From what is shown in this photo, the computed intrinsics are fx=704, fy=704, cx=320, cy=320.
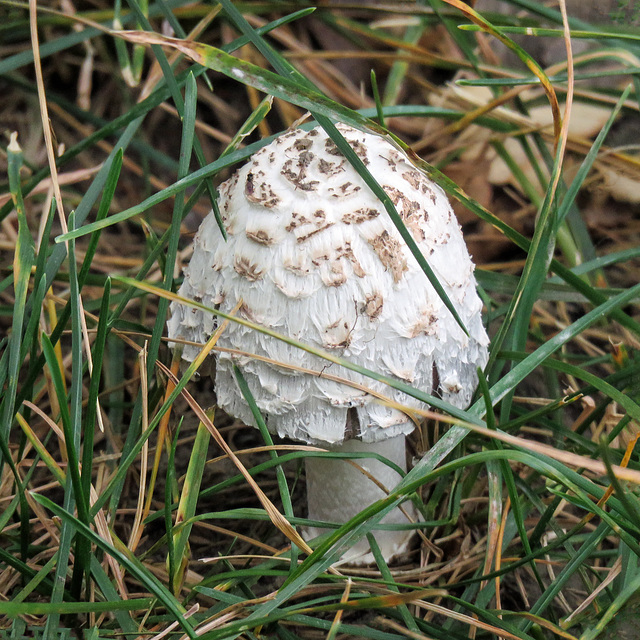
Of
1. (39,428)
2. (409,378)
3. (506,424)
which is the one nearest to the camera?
(409,378)

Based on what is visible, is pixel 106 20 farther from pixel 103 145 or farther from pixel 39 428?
pixel 39 428

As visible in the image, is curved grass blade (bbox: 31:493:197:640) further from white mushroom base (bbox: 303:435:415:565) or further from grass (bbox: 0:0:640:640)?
white mushroom base (bbox: 303:435:415:565)

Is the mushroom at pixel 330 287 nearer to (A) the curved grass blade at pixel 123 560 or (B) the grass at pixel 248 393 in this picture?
(B) the grass at pixel 248 393

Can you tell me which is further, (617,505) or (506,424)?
(506,424)

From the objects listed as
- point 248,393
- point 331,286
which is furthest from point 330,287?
point 248,393

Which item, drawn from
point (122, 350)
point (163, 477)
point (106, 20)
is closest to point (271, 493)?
point (163, 477)

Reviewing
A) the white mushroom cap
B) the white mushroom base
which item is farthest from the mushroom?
the white mushroom base
